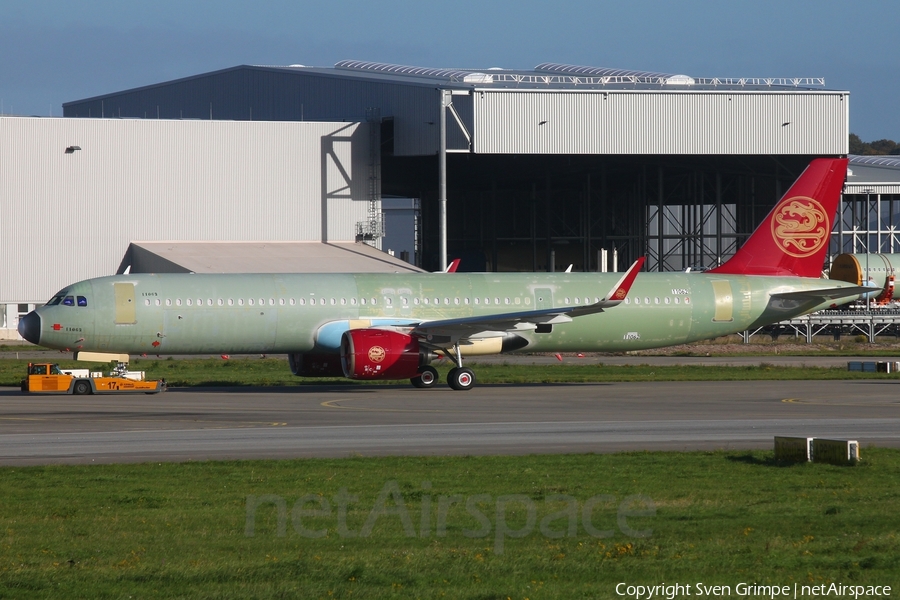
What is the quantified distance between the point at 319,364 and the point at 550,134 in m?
32.8

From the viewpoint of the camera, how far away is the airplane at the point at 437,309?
120 ft

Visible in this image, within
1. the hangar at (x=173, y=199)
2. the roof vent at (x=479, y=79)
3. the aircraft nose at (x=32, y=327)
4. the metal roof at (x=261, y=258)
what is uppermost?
the roof vent at (x=479, y=79)

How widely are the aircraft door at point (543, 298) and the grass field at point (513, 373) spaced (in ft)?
13.0

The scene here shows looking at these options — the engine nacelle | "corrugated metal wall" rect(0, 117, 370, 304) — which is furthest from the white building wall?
the engine nacelle

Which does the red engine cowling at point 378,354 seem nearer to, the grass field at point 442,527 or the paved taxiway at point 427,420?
the paved taxiway at point 427,420

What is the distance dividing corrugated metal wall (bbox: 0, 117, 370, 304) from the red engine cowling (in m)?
35.7

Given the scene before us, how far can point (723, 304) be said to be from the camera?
41.3 metres

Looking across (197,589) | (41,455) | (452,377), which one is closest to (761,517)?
(197,589)

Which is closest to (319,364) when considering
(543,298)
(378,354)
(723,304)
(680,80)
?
(378,354)

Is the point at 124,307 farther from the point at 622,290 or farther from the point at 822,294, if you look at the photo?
the point at 822,294

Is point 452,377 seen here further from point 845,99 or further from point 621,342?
point 845,99

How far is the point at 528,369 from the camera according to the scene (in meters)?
48.0

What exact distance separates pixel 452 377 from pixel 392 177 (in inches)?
1923

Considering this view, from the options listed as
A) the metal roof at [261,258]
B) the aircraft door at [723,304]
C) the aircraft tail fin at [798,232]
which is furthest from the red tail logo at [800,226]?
the metal roof at [261,258]
